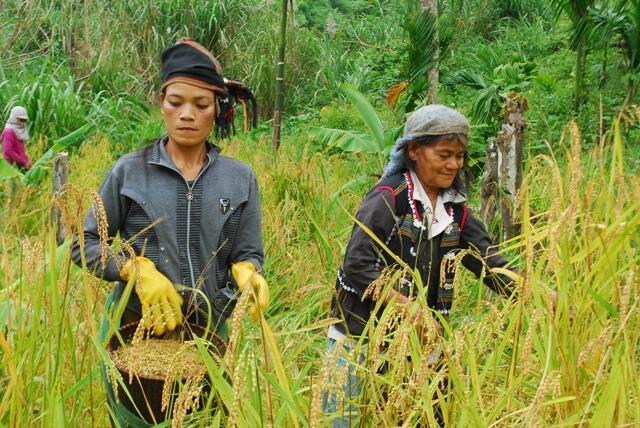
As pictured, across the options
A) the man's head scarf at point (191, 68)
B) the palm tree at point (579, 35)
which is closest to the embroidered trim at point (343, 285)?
the man's head scarf at point (191, 68)

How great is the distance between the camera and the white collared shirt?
2.13 meters

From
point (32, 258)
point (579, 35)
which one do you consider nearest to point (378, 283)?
point (32, 258)

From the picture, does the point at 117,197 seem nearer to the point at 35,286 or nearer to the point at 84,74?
the point at 35,286

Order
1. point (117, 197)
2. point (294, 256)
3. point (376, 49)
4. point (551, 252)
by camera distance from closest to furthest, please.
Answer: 1. point (551, 252)
2. point (117, 197)
3. point (294, 256)
4. point (376, 49)

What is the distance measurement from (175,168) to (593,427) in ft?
4.09

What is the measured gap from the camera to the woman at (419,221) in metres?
2.08

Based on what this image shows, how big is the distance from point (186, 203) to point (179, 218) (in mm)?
43

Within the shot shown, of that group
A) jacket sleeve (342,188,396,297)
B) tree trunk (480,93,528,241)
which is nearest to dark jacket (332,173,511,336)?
jacket sleeve (342,188,396,297)

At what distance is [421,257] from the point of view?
2.15m

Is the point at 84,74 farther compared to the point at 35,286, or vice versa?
the point at 84,74

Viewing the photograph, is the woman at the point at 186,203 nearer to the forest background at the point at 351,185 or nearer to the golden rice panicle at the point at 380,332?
the forest background at the point at 351,185

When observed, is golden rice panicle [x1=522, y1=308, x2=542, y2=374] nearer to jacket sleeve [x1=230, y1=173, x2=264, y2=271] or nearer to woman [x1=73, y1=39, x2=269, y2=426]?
woman [x1=73, y1=39, x2=269, y2=426]

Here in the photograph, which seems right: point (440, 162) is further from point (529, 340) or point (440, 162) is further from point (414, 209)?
point (529, 340)

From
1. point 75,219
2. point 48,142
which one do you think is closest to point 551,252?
point 75,219
